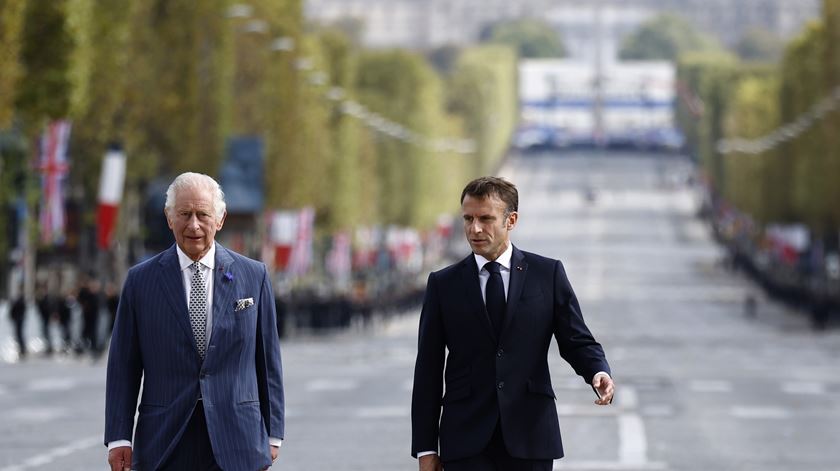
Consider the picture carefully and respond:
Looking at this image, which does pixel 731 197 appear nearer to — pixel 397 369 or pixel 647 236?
pixel 647 236

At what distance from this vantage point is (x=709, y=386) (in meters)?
36.3

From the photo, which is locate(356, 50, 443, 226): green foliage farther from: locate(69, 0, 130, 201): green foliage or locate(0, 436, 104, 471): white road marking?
locate(0, 436, 104, 471): white road marking

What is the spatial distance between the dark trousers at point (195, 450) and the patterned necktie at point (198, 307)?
0.84 feet

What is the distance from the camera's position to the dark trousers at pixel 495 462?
424 inches

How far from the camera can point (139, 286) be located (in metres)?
10.7

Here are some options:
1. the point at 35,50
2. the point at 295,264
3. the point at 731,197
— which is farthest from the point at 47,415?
the point at 731,197

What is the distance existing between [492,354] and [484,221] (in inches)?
22.1

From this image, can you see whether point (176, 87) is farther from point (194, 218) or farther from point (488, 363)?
point (194, 218)

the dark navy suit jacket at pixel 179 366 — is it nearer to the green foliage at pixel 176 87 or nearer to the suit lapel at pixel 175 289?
the suit lapel at pixel 175 289

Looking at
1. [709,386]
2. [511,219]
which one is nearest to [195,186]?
[511,219]

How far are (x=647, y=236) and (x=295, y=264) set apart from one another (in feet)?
278

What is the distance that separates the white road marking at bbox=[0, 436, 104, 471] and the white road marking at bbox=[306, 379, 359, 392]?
35.8 feet

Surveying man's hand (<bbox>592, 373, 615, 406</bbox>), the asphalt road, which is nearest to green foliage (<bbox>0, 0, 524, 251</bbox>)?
the asphalt road

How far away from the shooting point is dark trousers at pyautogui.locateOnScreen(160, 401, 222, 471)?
10.6m
